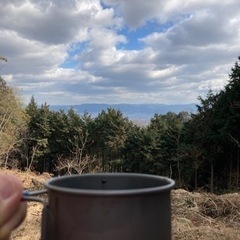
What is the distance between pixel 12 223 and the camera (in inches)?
71.1

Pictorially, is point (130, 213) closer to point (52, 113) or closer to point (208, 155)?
point (208, 155)

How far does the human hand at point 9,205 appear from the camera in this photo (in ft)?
5.77

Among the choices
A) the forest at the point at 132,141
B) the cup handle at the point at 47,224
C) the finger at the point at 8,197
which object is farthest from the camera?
the forest at the point at 132,141

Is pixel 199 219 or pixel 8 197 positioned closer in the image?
pixel 8 197

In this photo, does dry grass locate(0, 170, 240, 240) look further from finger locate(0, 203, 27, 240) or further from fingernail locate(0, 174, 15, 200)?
fingernail locate(0, 174, 15, 200)

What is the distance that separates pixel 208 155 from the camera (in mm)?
29969

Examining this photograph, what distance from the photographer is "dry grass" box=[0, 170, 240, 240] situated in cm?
470

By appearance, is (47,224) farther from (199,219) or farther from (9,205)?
(199,219)

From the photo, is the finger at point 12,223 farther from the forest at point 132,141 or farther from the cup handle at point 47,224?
the forest at point 132,141

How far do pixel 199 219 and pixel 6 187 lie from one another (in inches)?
167

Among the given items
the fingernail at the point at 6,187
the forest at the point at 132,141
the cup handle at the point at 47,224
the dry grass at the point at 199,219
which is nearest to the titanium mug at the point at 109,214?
the cup handle at the point at 47,224

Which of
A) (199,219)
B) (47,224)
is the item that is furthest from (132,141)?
(47,224)

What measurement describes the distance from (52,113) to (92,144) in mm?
6964

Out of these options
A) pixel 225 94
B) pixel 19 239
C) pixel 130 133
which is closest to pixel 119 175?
pixel 19 239
